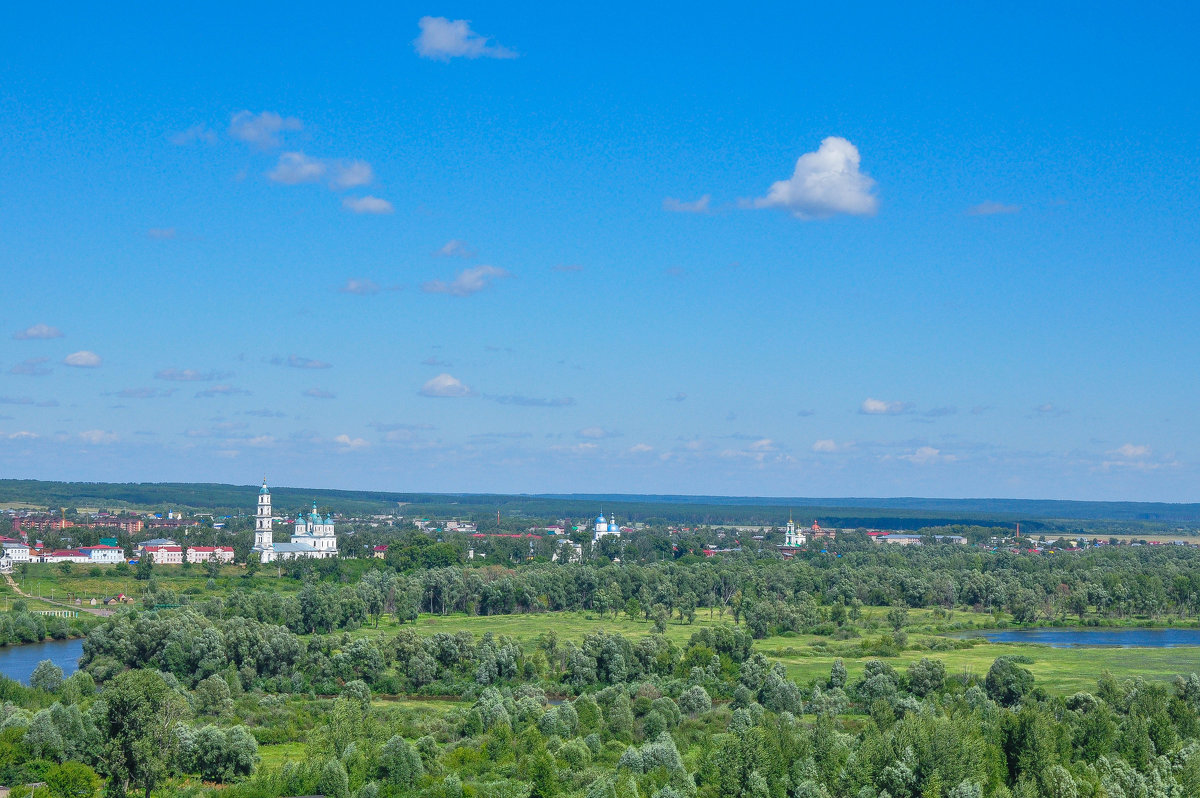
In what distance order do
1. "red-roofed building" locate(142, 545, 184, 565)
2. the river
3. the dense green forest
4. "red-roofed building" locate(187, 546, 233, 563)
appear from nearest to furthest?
the dense green forest
the river
"red-roofed building" locate(187, 546, 233, 563)
"red-roofed building" locate(142, 545, 184, 565)

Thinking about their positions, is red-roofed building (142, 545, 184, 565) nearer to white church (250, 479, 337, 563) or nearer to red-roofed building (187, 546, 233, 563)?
red-roofed building (187, 546, 233, 563)

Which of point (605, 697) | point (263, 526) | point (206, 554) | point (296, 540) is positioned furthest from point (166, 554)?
point (605, 697)

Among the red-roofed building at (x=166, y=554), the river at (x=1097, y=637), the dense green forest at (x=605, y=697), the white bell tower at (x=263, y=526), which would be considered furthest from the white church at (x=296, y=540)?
the river at (x=1097, y=637)

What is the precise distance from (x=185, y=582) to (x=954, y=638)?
73.1 metres

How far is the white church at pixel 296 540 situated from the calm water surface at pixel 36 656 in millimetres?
63054

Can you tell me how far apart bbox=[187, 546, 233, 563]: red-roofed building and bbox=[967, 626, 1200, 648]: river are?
93163mm

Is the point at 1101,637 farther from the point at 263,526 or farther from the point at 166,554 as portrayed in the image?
the point at 166,554

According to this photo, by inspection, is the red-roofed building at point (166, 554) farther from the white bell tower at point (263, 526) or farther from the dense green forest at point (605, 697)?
the dense green forest at point (605, 697)

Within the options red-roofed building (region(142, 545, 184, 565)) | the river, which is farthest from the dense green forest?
red-roofed building (region(142, 545, 184, 565))

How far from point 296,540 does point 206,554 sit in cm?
1646

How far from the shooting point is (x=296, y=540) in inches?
6831

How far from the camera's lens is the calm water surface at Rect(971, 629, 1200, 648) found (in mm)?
94188

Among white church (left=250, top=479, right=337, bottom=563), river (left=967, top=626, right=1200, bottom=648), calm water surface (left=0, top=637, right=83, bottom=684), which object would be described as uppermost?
white church (left=250, top=479, right=337, bottom=563)

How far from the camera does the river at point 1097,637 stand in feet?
309
